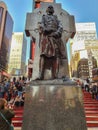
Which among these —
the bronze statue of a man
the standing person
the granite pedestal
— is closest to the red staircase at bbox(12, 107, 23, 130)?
the granite pedestal

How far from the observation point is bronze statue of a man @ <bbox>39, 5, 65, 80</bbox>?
4379 millimetres

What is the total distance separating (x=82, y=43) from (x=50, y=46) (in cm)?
9834

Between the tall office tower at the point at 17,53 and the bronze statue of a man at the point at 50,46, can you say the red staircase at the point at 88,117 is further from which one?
the tall office tower at the point at 17,53

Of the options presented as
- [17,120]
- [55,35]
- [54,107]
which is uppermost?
[55,35]

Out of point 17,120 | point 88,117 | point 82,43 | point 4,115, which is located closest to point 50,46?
point 4,115

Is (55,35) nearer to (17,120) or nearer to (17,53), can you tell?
(17,120)

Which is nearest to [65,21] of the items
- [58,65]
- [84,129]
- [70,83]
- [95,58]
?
[58,65]

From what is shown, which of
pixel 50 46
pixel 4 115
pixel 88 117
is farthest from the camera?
pixel 88 117

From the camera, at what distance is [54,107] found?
377cm

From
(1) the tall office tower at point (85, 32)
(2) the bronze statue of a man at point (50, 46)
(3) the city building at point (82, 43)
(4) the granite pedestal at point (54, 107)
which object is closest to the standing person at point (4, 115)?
(4) the granite pedestal at point (54, 107)

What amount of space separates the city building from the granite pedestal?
89.1 meters

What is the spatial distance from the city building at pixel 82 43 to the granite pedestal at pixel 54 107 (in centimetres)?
8911

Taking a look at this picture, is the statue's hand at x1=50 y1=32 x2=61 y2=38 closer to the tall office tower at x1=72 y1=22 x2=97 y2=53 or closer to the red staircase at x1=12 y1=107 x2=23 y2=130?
the red staircase at x1=12 y1=107 x2=23 y2=130

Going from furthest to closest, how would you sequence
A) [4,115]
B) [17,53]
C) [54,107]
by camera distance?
[17,53] < [54,107] < [4,115]
